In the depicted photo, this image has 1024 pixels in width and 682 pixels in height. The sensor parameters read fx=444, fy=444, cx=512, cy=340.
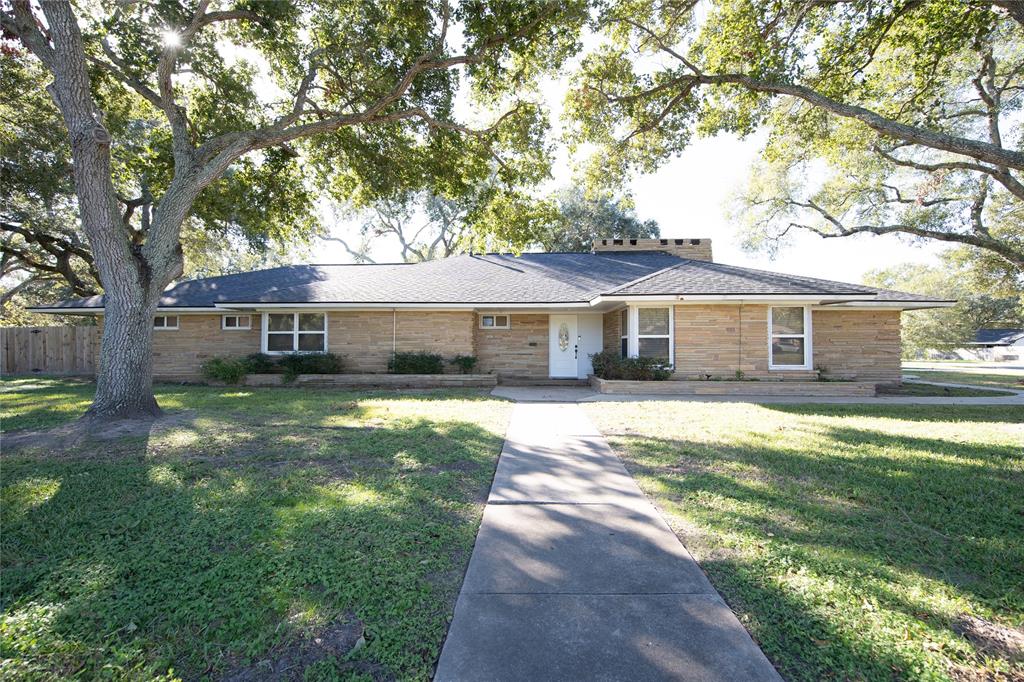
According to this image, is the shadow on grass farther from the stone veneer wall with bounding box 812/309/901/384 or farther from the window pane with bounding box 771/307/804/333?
the stone veneer wall with bounding box 812/309/901/384

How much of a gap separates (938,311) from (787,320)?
127 feet

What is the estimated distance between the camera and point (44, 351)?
1752 cm

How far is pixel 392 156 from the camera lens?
11703mm

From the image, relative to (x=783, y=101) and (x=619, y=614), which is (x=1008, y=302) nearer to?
(x=783, y=101)

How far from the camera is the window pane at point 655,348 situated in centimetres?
1276

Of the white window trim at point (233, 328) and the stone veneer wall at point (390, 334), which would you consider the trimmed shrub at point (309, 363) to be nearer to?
the stone veneer wall at point (390, 334)

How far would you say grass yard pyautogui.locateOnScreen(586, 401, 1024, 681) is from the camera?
7.51 ft

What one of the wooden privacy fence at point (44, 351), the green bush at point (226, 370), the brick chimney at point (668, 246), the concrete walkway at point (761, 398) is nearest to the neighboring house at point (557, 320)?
the green bush at point (226, 370)

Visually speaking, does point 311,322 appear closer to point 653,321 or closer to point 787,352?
point 653,321

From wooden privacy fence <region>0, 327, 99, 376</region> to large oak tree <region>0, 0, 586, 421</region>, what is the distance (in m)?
9.00

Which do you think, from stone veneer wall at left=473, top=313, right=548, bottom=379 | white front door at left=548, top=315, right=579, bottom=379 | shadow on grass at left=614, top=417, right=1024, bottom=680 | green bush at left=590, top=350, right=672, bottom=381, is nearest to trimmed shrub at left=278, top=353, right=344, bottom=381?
stone veneer wall at left=473, top=313, right=548, bottom=379

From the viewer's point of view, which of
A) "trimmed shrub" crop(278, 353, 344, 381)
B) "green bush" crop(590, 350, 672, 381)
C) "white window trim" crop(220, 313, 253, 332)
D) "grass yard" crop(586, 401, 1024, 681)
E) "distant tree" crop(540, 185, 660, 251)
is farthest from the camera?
"distant tree" crop(540, 185, 660, 251)

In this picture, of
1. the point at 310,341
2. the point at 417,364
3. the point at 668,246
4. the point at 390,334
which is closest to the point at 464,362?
the point at 417,364

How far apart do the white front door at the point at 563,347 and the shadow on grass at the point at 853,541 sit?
9136mm
